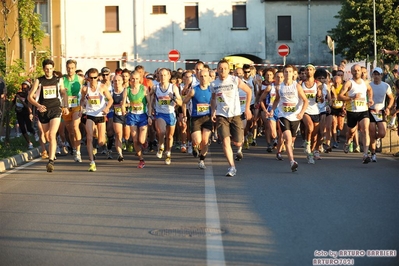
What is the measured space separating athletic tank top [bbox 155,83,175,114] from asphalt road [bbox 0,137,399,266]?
1772mm

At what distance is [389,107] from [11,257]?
35.2 ft

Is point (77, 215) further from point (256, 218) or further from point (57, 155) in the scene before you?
point (57, 155)

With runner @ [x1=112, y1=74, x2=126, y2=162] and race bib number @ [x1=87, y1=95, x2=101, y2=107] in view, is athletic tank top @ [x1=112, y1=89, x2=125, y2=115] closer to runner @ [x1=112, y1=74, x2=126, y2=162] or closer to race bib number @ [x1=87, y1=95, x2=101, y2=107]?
runner @ [x1=112, y1=74, x2=126, y2=162]

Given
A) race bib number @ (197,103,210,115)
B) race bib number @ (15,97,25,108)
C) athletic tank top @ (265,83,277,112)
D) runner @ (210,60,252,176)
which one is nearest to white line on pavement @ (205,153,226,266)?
runner @ (210,60,252,176)

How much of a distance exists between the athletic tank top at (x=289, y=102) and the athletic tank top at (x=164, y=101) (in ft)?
8.04

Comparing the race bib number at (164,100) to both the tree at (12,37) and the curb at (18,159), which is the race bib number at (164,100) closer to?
the curb at (18,159)

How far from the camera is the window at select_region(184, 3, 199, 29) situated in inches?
2057

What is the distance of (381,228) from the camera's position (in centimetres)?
882

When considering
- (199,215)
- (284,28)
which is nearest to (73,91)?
(199,215)

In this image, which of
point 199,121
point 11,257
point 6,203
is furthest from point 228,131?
point 11,257

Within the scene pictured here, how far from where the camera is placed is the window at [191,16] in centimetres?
5225

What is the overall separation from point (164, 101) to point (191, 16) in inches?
1401

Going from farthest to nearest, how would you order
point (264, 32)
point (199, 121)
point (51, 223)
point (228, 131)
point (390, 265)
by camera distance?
point (264, 32)
point (199, 121)
point (228, 131)
point (51, 223)
point (390, 265)

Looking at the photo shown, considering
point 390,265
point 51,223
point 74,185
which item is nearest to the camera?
point 390,265
